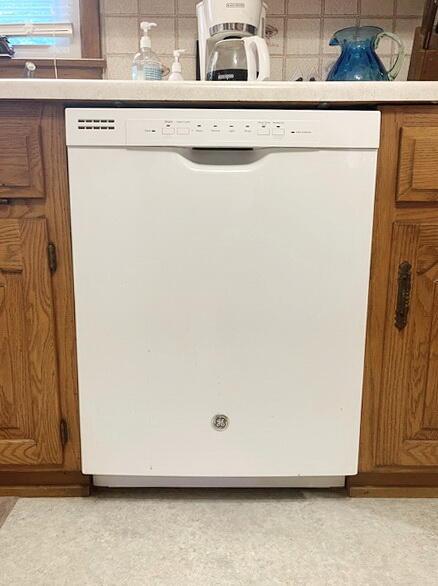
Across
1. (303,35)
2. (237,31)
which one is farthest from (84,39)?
(303,35)

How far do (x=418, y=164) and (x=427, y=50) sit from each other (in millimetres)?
526

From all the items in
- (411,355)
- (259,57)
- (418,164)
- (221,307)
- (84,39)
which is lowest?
(411,355)

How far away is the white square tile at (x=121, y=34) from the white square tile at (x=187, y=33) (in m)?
0.12

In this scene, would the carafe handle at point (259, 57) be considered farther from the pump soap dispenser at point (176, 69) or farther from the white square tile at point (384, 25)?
the white square tile at point (384, 25)

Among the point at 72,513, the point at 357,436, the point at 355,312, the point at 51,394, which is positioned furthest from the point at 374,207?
the point at 72,513

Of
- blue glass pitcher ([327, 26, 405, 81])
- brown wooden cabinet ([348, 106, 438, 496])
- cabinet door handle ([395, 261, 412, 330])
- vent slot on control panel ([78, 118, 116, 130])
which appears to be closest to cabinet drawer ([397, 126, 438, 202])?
brown wooden cabinet ([348, 106, 438, 496])

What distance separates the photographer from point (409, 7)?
1.43m

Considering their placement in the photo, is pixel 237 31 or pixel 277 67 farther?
pixel 277 67

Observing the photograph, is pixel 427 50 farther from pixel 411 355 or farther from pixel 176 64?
pixel 411 355

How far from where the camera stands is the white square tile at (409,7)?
1.43 metres

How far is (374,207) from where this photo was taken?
0.98 meters

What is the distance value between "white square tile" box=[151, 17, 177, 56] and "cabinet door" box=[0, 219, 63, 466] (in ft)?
2.47

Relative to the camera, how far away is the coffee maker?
116cm

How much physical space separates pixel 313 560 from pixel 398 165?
0.76 meters
